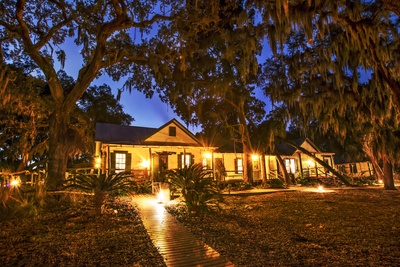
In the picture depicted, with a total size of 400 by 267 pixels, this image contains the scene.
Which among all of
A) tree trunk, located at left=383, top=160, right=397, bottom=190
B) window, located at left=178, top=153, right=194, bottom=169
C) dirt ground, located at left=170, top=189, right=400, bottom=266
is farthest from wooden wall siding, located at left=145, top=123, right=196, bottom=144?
tree trunk, located at left=383, top=160, right=397, bottom=190

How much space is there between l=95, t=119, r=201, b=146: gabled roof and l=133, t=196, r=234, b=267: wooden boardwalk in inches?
457

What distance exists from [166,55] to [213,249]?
37.4 feet

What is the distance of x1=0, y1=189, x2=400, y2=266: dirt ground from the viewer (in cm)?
391

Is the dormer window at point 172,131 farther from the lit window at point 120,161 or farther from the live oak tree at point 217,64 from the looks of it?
the lit window at point 120,161

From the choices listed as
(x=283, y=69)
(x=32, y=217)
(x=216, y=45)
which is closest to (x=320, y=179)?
(x=283, y=69)

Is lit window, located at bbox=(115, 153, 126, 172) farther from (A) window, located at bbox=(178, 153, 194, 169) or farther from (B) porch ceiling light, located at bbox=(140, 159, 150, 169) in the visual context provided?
(A) window, located at bbox=(178, 153, 194, 169)

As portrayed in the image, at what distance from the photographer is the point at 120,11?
11.2m

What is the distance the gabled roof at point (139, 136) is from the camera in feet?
58.9

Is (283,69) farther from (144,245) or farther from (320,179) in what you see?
(144,245)

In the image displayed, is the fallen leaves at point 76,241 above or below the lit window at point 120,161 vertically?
below

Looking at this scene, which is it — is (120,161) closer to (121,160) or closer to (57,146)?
(121,160)

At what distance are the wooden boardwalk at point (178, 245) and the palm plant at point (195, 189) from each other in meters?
0.96

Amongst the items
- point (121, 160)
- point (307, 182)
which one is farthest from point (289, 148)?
point (121, 160)

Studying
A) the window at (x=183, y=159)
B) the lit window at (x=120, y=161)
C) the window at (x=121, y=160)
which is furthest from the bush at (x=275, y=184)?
the lit window at (x=120, y=161)
